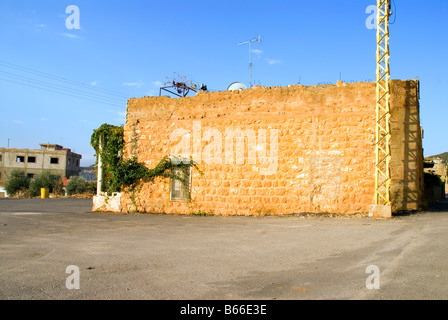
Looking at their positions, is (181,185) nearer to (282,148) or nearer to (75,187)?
(282,148)

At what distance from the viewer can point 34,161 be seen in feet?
202

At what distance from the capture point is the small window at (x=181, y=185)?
13.9 metres

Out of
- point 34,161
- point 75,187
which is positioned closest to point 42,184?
point 75,187

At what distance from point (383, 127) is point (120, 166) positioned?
33.5ft

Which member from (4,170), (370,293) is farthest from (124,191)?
(4,170)

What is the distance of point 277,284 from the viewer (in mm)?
4504

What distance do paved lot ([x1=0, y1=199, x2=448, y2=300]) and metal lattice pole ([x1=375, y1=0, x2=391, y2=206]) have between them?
1.51 meters

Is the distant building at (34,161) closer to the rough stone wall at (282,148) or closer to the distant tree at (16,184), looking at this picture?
the distant tree at (16,184)

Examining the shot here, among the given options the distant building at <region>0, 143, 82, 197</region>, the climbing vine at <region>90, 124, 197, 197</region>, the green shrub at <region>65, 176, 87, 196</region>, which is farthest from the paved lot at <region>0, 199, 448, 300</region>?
the distant building at <region>0, 143, 82, 197</region>

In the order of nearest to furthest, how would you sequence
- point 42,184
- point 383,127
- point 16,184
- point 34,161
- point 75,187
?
point 383,127, point 75,187, point 42,184, point 16,184, point 34,161

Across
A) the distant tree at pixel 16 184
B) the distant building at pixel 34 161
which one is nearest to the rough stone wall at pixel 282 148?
the distant tree at pixel 16 184

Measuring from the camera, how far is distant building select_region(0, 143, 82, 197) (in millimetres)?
59625
